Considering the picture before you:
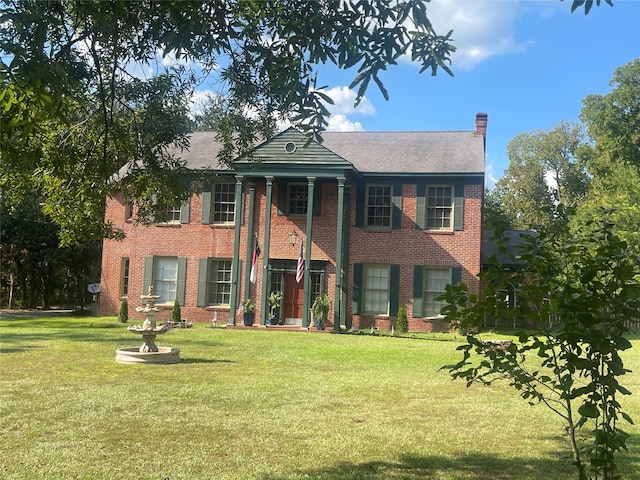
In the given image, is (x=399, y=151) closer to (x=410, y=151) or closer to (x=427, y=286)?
(x=410, y=151)

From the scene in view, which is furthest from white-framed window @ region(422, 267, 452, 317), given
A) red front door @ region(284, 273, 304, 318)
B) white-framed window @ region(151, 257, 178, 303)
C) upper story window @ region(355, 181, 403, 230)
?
white-framed window @ region(151, 257, 178, 303)

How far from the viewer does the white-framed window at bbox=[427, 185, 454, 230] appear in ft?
74.3

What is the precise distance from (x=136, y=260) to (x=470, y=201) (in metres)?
13.3

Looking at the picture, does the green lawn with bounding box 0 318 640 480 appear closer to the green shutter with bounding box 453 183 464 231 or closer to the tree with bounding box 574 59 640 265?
the green shutter with bounding box 453 183 464 231

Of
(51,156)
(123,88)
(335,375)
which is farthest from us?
(335,375)

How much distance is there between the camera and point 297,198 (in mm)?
23734

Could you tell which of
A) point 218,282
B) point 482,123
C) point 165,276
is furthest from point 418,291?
point 165,276

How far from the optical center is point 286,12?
4402mm

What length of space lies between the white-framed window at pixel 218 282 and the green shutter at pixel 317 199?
400 cm

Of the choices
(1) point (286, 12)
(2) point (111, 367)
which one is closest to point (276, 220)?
(2) point (111, 367)

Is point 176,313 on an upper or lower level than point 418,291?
lower

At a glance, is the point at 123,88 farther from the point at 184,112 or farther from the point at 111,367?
the point at 111,367

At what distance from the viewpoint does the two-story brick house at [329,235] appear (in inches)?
877

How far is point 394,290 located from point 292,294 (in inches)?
154
